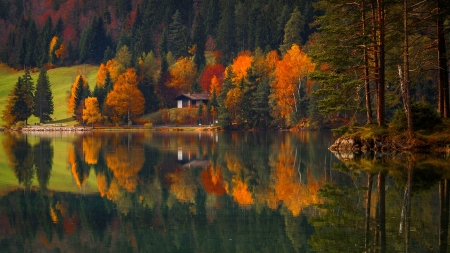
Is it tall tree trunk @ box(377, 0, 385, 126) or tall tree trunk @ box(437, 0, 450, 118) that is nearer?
tall tree trunk @ box(437, 0, 450, 118)

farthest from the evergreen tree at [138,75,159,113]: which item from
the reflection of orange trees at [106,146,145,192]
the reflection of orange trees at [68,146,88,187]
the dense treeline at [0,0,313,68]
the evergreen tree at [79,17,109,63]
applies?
the reflection of orange trees at [68,146,88,187]

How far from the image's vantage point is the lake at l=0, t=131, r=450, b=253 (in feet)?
50.9

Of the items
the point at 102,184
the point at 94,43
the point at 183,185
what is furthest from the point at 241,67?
the point at 183,185

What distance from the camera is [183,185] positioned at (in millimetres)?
26688

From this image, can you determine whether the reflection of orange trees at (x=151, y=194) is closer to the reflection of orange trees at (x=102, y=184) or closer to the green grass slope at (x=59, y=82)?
the reflection of orange trees at (x=102, y=184)

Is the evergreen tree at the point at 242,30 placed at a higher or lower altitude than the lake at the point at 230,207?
higher

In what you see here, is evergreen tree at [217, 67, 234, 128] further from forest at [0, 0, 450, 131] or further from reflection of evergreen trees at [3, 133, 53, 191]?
reflection of evergreen trees at [3, 133, 53, 191]

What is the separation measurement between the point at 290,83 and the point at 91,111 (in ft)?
127

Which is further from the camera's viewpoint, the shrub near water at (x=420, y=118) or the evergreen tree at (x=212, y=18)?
the evergreen tree at (x=212, y=18)

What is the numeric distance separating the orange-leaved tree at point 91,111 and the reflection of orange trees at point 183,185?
9370cm

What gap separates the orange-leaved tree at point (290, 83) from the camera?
103m

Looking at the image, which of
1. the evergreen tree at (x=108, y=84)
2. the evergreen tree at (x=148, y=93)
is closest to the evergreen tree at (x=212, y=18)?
the evergreen tree at (x=148, y=93)

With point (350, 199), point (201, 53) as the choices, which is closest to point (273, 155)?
point (350, 199)

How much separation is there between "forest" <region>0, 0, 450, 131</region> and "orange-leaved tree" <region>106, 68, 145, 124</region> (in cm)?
18
